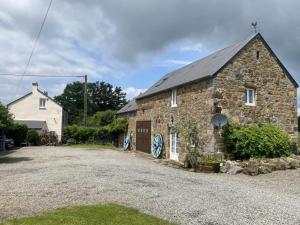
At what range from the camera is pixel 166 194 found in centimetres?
934

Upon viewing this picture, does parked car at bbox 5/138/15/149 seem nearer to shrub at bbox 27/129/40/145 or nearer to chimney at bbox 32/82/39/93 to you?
shrub at bbox 27/129/40/145

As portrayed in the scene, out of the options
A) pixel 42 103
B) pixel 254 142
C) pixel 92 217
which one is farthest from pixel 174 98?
pixel 42 103

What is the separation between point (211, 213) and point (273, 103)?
13.1 metres

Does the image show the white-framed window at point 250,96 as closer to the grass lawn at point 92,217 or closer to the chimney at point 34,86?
the grass lawn at point 92,217

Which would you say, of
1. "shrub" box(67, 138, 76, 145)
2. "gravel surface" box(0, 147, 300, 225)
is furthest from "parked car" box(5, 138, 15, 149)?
"gravel surface" box(0, 147, 300, 225)

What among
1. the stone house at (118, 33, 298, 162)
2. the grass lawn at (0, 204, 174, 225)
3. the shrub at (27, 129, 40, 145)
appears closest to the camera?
the grass lawn at (0, 204, 174, 225)

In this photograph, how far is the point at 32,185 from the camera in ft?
34.0

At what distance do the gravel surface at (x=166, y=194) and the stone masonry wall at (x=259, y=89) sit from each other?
5.04 m

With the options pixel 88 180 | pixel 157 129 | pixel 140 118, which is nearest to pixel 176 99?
pixel 157 129

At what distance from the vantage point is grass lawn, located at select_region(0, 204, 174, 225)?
632cm

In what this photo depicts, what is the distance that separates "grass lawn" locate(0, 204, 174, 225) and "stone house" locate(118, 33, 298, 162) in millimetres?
10195

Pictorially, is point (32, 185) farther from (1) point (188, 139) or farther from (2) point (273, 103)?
(2) point (273, 103)

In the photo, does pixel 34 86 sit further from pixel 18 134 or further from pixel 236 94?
pixel 236 94

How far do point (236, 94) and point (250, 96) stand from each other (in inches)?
48.4
